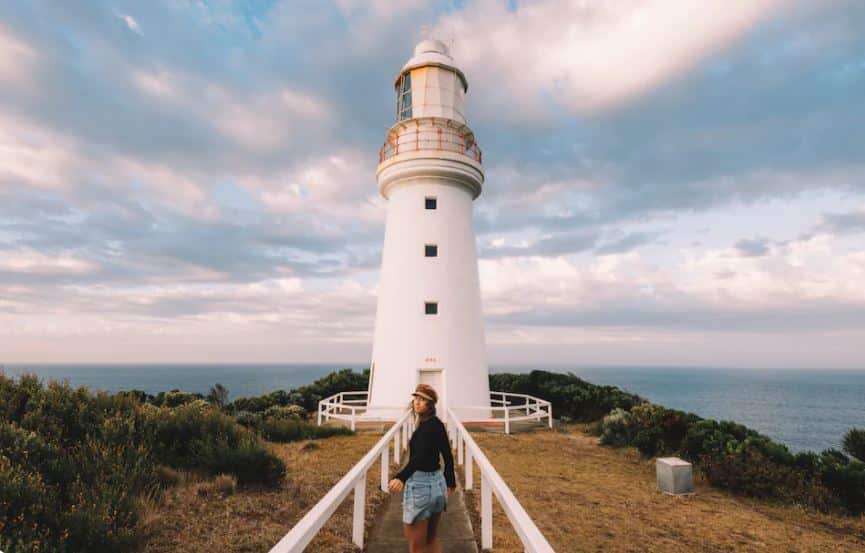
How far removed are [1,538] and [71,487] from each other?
5.07 ft

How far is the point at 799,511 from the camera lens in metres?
8.66

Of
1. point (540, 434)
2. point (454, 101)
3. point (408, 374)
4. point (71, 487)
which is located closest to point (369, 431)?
point (408, 374)

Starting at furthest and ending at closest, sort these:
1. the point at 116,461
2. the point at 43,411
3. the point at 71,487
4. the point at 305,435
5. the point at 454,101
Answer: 1. the point at 454,101
2. the point at 305,435
3. the point at 43,411
4. the point at 116,461
5. the point at 71,487

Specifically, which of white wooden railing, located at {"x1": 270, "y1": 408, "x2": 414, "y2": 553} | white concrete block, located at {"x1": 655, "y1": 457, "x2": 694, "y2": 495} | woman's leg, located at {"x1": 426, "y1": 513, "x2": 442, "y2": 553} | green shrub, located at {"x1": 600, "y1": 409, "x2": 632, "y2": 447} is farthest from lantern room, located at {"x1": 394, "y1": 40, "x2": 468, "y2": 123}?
woman's leg, located at {"x1": 426, "y1": 513, "x2": 442, "y2": 553}

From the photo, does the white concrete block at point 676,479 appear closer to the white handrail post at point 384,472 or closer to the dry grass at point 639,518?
the dry grass at point 639,518

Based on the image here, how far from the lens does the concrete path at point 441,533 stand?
18.3 feet

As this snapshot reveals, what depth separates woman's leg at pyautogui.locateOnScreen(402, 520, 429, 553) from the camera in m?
4.39

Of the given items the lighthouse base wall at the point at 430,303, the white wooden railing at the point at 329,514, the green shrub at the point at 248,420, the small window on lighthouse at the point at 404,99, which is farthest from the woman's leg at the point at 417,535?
the small window on lighthouse at the point at 404,99

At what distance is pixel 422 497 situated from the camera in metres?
4.39

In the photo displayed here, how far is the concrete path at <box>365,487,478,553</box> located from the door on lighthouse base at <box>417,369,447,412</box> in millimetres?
8733

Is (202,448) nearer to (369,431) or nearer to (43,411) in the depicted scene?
(43,411)

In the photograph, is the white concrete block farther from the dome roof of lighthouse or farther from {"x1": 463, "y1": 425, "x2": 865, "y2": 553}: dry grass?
the dome roof of lighthouse

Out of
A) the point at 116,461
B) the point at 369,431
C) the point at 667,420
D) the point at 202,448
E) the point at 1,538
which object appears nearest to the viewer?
the point at 1,538

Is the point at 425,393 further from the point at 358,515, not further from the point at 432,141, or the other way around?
the point at 432,141
